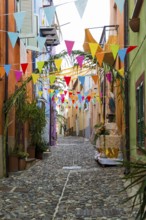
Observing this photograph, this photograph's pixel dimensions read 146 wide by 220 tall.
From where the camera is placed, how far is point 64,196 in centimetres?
725

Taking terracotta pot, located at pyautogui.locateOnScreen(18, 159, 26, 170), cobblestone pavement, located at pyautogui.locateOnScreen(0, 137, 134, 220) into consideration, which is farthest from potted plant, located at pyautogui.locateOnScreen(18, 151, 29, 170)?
cobblestone pavement, located at pyautogui.locateOnScreen(0, 137, 134, 220)

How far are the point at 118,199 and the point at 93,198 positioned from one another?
491mm

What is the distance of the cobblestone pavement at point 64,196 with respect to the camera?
5730mm

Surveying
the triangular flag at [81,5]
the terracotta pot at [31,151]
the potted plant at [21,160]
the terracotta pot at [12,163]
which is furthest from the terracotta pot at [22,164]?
the triangular flag at [81,5]

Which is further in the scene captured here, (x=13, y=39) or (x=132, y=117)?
(x=132, y=117)

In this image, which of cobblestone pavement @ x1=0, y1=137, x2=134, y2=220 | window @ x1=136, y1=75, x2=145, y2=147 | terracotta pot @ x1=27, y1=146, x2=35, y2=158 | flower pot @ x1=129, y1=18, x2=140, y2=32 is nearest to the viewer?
cobblestone pavement @ x1=0, y1=137, x2=134, y2=220

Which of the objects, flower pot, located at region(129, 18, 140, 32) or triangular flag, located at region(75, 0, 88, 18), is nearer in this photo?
triangular flag, located at region(75, 0, 88, 18)

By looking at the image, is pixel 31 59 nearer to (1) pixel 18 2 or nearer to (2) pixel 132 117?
(1) pixel 18 2

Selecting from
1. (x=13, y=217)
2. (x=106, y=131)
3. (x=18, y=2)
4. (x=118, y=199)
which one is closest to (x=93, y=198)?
(x=118, y=199)

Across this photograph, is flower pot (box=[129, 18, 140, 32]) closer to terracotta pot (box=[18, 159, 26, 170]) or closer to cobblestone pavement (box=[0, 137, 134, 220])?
cobblestone pavement (box=[0, 137, 134, 220])

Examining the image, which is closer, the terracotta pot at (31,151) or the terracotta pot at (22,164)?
the terracotta pot at (22,164)

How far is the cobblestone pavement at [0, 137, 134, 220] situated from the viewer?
18.8 feet

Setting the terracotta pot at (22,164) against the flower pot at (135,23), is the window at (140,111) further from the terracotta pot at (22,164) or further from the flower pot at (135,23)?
the terracotta pot at (22,164)

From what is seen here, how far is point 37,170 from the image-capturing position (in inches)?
461
